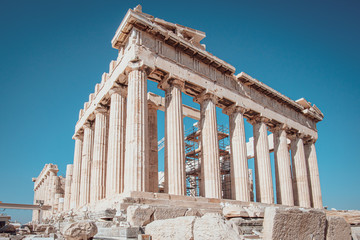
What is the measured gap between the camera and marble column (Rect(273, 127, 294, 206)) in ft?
86.7

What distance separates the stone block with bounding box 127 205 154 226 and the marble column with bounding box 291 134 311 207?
2242cm

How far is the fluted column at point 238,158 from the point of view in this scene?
22.1 metres

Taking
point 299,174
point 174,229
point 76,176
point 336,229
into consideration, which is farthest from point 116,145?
point 299,174

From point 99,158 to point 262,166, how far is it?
39.9 ft

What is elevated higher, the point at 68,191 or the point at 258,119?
the point at 258,119

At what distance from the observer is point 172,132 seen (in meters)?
19.0

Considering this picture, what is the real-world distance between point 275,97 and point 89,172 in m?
16.6

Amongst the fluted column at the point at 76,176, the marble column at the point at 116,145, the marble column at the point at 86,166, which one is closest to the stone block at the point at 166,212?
the marble column at the point at 116,145

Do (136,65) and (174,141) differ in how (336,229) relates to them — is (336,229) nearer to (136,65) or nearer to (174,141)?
(174,141)

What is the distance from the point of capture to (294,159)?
29.7 metres

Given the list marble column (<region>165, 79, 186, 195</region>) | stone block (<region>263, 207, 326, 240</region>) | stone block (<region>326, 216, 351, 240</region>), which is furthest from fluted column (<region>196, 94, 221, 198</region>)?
stone block (<region>263, 207, 326, 240</region>)

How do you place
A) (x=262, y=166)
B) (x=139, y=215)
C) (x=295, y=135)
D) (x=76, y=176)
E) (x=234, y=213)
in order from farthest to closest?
(x=295, y=135) < (x=76, y=176) < (x=262, y=166) < (x=234, y=213) < (x=139, y=215)

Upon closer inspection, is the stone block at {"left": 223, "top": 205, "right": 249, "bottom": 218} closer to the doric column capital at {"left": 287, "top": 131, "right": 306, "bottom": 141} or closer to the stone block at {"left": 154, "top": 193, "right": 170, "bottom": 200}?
the stone block at {"left": 154, "top": 193, "right": 170, "bottom": 200}

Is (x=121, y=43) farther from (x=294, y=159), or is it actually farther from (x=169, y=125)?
(x=294, y=159)
